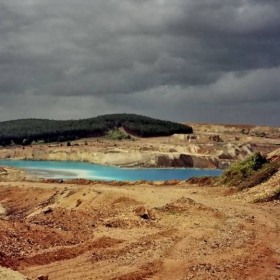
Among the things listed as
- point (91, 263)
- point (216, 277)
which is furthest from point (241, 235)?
point (91, 263)

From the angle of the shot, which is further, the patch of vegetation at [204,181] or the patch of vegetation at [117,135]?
the patch of vegetation at [117,135]

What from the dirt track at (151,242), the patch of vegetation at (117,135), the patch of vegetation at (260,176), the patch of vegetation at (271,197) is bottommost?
the dirt track at (151,242)

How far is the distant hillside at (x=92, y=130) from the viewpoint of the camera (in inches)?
3981

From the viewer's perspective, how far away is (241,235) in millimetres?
14805

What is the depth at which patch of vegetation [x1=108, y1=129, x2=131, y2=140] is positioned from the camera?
97.3m

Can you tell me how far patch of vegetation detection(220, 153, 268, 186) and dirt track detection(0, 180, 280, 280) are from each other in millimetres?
5856

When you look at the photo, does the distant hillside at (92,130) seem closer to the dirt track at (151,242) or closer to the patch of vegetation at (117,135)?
the patch of vegetation at (117,135)

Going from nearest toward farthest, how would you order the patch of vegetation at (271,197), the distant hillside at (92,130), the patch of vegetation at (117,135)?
the patch of vegetation at (271,197), the patch of vegetation at (117,135), the distant hillside at (92,130)

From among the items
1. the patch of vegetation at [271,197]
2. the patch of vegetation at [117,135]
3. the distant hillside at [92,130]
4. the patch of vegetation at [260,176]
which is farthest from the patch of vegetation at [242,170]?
the distant hillside at [92,130]

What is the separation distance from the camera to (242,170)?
27.8 meters

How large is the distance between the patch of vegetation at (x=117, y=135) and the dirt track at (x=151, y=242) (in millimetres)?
75377

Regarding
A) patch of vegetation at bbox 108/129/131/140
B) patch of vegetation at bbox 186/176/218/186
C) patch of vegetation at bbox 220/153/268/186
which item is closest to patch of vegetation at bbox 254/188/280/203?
patch of vegetation at bbox 220/153/268/186

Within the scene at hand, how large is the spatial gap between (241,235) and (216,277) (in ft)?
15.3

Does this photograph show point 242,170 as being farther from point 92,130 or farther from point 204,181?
point 92,130
